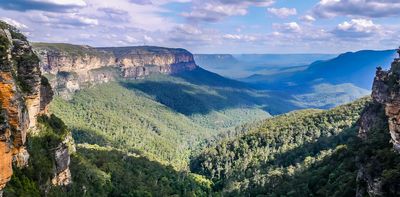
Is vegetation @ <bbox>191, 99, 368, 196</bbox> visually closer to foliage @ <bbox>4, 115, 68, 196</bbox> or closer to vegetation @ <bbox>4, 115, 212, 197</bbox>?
vegetation @ <bbox>4, 115, 212, 197</bbox>

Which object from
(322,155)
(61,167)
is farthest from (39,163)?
(322,155)

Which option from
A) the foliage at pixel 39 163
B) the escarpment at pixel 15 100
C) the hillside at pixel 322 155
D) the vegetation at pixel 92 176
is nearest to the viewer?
the escarpment at pixel 15 100

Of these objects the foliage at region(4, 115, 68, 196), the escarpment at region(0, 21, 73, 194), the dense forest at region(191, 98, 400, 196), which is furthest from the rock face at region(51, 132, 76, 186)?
the dense forest at region(191, 98, 400, 196)

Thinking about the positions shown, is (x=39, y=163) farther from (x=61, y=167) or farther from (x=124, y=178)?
(x=124, y=178)

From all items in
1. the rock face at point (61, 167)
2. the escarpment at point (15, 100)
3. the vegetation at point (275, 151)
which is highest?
the escarpment at point (15, 100)

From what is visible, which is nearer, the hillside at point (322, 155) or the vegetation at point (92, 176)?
the hillside at point (322, 155)

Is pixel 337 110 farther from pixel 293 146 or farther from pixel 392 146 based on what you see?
pixel 392 146

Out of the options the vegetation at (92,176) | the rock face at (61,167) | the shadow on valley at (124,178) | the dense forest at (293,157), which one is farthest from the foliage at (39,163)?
the dense forest at (293,157)

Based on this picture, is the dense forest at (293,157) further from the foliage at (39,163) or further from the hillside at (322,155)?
the foliage at (39,163)

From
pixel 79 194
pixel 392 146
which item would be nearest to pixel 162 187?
pixel 79 194
